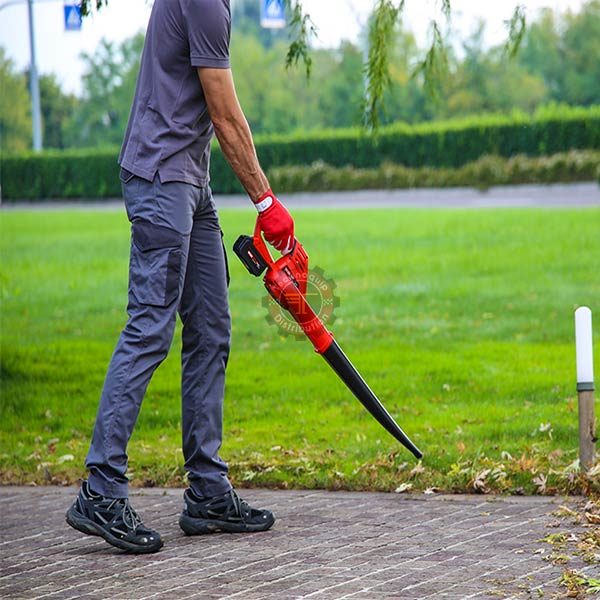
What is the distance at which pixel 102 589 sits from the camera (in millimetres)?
3949

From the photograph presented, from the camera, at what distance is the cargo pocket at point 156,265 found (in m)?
4.42

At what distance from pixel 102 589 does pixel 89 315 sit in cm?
944

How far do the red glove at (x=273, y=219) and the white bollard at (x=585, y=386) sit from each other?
1.58m

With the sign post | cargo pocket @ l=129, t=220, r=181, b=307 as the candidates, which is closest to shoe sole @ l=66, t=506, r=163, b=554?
cargo pocket @ l=129, t=220, r=181, b=307

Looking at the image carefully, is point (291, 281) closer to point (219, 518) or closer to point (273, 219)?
point (273, 219)

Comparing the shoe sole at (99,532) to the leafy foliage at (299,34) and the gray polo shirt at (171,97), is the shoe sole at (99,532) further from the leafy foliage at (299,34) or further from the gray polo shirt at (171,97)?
the leafy foliage at (299,34)

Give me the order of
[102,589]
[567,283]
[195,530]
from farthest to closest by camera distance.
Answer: [567,283], [195,530], [102,589]

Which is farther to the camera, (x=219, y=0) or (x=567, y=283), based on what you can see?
(x=567, y=283)

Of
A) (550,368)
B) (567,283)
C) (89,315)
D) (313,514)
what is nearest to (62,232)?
(89,315)

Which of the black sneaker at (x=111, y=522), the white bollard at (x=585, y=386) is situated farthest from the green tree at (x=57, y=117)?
the black sneaker at (x=111, y=522)

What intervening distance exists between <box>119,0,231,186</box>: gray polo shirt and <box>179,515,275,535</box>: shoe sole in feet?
4.32

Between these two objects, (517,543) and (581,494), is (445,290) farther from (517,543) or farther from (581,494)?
(517,543)

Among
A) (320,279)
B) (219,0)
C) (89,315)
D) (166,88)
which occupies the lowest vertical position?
(89,315)

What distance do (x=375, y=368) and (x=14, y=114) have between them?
38.5m
